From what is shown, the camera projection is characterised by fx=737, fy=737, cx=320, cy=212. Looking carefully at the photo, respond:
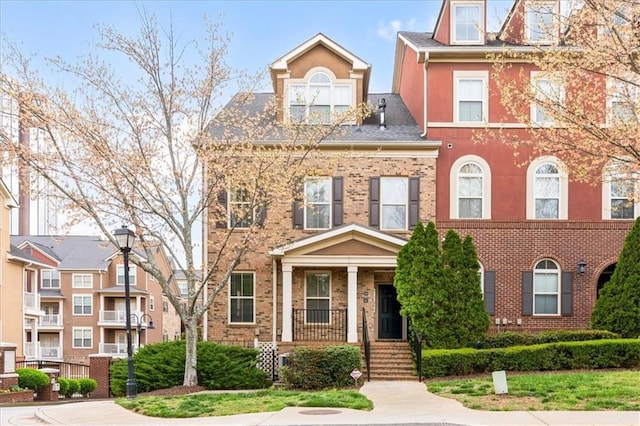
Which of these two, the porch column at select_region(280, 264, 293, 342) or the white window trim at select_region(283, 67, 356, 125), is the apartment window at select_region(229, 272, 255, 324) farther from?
the white window trim at select_region(283, 67, 356, 125)

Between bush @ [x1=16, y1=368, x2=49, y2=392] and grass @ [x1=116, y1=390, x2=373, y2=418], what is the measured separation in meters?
8.90

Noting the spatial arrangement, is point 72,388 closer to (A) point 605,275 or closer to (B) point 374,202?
(B) point 374,202

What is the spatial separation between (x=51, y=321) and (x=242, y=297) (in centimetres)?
3351

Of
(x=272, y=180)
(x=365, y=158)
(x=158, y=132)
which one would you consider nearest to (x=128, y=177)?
(x=158, y=132)

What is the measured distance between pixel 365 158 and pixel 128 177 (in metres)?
8.29

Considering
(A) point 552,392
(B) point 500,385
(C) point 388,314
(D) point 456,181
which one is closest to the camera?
(A) point 552,392

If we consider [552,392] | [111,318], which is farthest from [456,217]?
[111,318]

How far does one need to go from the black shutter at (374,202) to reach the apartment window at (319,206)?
133 cm

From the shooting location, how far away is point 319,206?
76.9 feet

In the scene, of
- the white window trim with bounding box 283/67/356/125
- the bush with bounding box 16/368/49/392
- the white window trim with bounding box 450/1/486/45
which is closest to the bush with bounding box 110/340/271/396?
the bush with bounding box 16/368/49/392

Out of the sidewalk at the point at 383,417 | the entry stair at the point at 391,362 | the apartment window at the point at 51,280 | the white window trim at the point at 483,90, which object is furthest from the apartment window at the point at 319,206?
the apartment window at the point at 51,280

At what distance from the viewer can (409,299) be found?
66.2 ft

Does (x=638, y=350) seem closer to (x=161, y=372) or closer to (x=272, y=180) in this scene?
(x=272, y=180)

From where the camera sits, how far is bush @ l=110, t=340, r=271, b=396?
1825 cm
